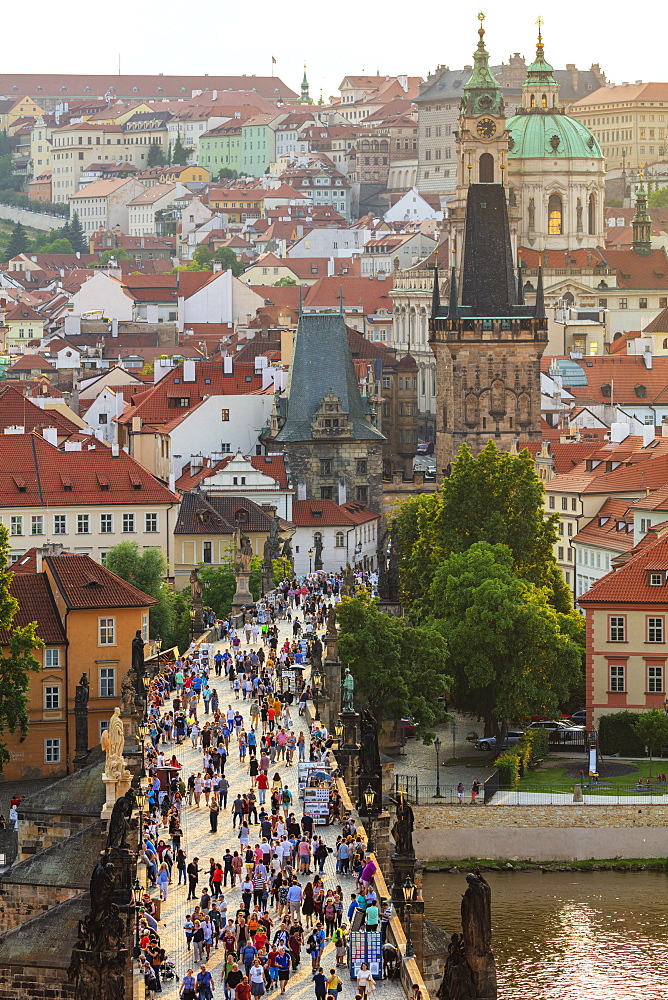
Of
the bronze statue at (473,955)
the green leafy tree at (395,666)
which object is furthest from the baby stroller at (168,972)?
the green leafy tree at (395,666)

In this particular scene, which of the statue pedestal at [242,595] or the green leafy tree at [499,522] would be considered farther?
the green leafy tree at [499,522]

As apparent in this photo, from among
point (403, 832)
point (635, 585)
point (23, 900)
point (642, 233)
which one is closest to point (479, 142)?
point (642, 233)

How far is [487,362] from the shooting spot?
11569cm

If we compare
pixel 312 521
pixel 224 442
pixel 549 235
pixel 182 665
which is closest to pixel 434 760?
pixel 182 665

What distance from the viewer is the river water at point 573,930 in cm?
4797

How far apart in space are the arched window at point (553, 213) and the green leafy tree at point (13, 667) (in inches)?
3906

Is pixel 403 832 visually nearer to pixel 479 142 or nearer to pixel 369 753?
pixel 369 753

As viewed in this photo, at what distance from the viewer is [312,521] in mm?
102500

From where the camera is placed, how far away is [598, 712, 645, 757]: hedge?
6475 cm

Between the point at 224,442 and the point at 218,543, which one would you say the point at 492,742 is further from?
the point at 224,442

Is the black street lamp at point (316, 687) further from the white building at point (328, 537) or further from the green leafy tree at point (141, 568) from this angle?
the white building at point (328, 537)

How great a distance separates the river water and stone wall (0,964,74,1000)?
455 inches

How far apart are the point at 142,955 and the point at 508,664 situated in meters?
31.8

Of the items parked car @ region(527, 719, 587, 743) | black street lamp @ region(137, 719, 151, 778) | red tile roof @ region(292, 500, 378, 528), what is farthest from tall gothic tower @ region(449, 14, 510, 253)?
black street lamp @ region(137, 719, 151, 778)
